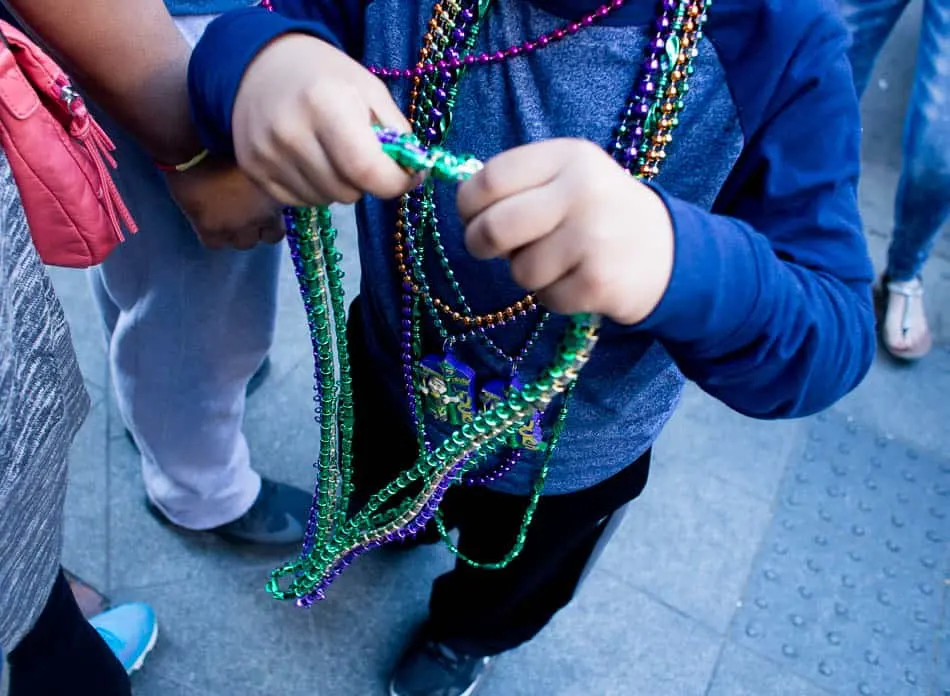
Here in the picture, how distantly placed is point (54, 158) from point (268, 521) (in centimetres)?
87

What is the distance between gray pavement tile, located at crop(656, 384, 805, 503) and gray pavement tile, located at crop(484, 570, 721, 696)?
320mm

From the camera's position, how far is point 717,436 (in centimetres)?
165

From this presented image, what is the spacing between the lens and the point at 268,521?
1.39 m

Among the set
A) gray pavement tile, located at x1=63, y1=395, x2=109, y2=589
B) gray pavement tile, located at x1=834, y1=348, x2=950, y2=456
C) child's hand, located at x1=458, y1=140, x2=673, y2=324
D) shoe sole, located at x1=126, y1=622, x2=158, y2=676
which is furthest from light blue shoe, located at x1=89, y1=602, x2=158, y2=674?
gray pavement tile, located at x1=834, y1=348, x2=950, y2=456

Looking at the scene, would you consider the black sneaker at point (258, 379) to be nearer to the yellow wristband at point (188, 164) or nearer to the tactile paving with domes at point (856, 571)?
the yellow wristband at point (188, 164)

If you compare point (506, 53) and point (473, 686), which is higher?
point (506, 53)

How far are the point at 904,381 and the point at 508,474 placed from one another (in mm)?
1319

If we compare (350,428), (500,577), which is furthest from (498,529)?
(350,428)

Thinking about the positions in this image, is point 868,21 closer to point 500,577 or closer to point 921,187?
point 921,187

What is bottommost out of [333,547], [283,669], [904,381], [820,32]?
[904,381]

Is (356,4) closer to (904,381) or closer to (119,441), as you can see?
(119,441)

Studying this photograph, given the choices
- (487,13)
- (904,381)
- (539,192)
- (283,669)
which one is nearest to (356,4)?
(487,13)

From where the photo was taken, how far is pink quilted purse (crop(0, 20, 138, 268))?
60 centimetres

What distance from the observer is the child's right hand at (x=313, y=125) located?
490mm
